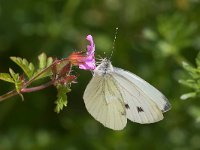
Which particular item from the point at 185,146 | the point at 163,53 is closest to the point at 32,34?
the point at 163,53

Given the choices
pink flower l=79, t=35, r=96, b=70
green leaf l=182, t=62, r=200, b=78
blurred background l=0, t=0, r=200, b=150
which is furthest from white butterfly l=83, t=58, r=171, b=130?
blurred background l=0, t=0, r=200, b=150

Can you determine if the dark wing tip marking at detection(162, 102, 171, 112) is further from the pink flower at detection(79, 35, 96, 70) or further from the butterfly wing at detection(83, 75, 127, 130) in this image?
the pink flower at detection(79, 35, 96, 70)

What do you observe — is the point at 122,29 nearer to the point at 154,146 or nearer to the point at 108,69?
the point at 154,146

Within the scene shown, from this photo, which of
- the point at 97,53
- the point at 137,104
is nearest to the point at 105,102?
the point at 137,104

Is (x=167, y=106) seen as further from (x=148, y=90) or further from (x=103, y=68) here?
(x=103, y=68)

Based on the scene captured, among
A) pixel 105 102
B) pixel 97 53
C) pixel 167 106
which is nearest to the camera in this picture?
pixel 167 106

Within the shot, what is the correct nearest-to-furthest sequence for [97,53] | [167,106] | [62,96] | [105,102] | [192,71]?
[62,96] < [167,106] < [105,102] < [192,71] < [97,53]
